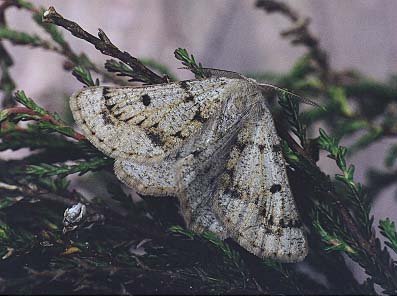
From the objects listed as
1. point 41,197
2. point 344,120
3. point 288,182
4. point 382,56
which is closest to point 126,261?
point 41,197

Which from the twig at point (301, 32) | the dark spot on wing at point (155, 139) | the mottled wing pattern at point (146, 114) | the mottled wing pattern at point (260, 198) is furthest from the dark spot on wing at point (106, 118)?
the twig at point (301, 32)

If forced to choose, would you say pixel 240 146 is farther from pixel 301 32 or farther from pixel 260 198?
pixel 301 32

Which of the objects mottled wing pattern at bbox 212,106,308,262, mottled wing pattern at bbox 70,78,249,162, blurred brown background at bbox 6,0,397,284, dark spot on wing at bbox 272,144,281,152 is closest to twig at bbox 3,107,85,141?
mottled wing pattern at bbox 70,78,249,162

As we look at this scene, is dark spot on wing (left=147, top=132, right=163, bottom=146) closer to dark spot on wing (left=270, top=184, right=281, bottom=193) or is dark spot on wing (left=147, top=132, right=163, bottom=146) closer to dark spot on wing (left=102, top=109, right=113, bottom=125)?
dark spot on wing (left=102, top=109, right=113, bottom=125)

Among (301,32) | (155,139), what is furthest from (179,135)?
(301,32)

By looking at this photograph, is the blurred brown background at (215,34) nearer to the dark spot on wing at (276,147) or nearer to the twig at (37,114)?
the twig at (37,114)

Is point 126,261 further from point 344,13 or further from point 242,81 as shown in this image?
point 344,13
